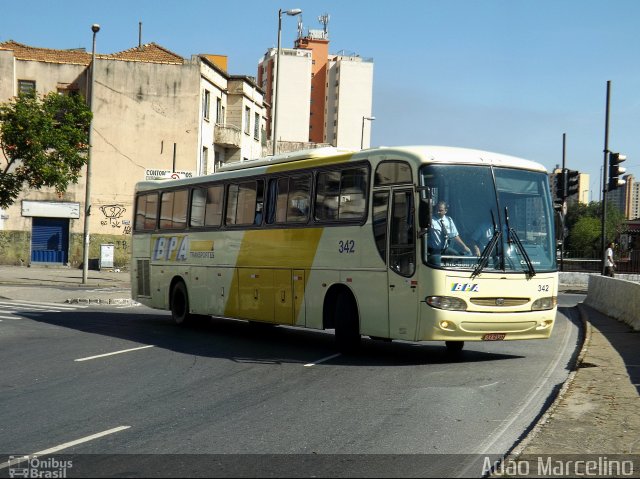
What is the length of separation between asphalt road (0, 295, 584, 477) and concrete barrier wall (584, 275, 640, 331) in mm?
4295

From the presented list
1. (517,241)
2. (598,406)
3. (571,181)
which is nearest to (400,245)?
(517,241)

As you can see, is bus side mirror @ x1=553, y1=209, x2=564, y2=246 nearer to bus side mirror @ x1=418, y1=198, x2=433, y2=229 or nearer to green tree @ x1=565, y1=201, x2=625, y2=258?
bus side mirror @ x1=418, y1=198, x2=433, y2=229

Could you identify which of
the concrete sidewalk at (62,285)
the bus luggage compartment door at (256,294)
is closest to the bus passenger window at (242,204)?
the bus luggage compartment door at (256,294)

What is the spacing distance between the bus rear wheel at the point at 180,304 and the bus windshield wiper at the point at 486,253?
8.59 m

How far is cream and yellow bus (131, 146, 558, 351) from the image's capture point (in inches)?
488

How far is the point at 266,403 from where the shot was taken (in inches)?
373

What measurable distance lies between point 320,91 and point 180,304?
104303 mm

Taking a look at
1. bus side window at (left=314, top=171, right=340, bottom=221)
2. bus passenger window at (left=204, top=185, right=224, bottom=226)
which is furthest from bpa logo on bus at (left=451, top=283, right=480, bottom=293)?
bus passenger window at (left=204, top=185, right=224, bottom=226)

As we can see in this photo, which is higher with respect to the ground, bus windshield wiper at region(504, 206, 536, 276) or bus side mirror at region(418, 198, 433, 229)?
bus side mirror at region(418, 198, 433, 229)

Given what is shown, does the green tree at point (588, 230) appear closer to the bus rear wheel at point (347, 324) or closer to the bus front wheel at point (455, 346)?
the bus front wheel at point (455, 346)

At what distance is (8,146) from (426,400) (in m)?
24.3

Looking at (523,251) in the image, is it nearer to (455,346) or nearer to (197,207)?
(455,346)

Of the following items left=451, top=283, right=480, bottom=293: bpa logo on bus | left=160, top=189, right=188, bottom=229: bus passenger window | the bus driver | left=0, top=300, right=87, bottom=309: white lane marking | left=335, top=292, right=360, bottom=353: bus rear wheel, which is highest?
left=160, top=189, right=188, bottom=229: bus passenger window

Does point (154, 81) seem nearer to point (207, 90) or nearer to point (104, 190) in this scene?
point (207, 90)
